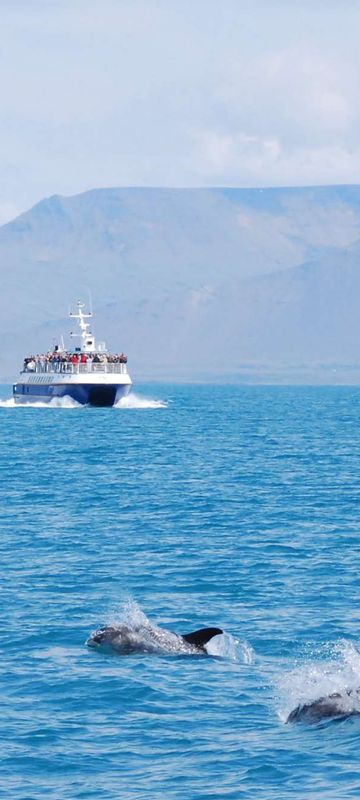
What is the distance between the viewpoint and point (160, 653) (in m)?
32.6

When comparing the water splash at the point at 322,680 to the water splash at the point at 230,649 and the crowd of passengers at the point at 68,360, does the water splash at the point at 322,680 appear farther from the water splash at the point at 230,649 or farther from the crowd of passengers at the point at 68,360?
the crowd of passengers at the point at 68,360

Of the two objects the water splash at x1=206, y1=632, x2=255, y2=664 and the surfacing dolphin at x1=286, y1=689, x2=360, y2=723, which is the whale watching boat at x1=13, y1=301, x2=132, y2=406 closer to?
the water splash at x1=206, y1=632, x2=255, y2=664

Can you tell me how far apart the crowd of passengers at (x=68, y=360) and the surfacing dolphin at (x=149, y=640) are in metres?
138

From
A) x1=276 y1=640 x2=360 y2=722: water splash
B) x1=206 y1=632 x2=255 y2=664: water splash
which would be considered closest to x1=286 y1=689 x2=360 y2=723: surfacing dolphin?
x1=276 y1=640 x2=360 y2=722: water splash

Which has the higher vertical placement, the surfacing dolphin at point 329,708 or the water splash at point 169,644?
the water splash at point 169,644

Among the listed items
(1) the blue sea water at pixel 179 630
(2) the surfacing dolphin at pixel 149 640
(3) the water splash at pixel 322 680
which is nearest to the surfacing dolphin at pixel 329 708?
(3) the water splash at pixel 322 680

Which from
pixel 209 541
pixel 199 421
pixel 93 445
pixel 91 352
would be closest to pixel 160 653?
pixel 209 541

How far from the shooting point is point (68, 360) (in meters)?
177

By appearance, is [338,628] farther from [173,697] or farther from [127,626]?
[173,697]

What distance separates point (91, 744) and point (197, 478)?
55.6 metres

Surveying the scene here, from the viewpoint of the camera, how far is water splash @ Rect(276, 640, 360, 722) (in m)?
28.0

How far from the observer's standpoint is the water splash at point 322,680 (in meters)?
28.0

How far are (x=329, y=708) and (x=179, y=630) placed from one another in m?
8.24

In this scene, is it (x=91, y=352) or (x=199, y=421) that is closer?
(x=199, y=421)
